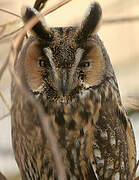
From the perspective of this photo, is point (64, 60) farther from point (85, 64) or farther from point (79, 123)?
point (79, 123)

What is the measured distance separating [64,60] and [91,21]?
0.94ft

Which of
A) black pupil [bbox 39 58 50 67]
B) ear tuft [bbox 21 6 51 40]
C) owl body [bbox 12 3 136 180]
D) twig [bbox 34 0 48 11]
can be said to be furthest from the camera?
owl body [bbox 12 3 136 180]

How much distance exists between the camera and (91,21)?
2350 mm

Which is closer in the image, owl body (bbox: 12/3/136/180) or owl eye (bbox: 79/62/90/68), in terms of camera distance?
owl eye (bbox: 79/62/90/68)

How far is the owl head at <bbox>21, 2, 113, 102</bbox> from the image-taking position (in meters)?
2.24

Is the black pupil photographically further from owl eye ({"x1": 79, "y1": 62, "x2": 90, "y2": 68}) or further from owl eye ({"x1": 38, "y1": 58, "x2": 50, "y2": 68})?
owl eye ({"x1": 79, "y1": 62, "x2": 90, "y2": 68})

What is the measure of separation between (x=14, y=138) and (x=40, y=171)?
28cm

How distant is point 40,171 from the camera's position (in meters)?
2.73

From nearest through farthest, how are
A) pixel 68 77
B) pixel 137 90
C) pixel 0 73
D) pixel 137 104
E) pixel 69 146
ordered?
pixel 0 73, pixel 68 77, pixel 137 104, pixel 69 146, pixel 137 90

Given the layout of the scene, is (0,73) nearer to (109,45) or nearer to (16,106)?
(16,106)

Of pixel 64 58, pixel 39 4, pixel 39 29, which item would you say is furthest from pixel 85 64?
pixel 39 4

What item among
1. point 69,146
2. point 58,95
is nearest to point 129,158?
point 69,146

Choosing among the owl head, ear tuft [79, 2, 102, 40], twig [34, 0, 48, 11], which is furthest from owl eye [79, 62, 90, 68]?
twig [34, 0, 48, 11]

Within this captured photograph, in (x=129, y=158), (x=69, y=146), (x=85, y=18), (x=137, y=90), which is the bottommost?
(x=129, y=158)
